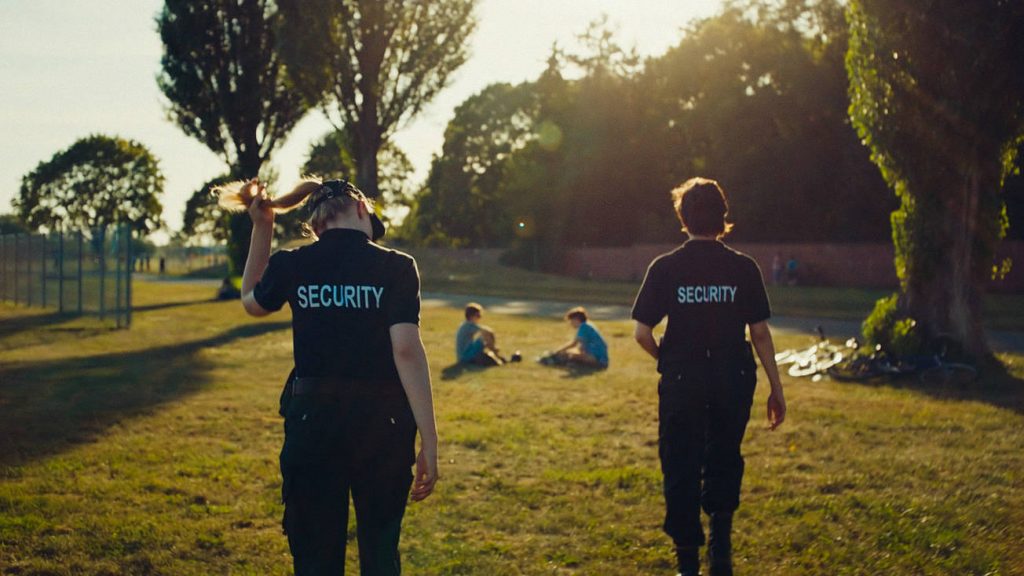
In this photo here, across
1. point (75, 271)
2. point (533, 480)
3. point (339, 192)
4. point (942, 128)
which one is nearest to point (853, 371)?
point (942, 128)

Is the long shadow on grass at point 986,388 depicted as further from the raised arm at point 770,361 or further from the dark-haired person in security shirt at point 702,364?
the dark-haired person in security shirt at point 702,364

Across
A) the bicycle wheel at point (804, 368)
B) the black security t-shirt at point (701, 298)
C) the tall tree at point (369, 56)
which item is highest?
the tall tree at point (369, 56)

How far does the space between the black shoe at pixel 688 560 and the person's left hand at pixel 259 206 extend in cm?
278

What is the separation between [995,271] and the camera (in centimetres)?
1458

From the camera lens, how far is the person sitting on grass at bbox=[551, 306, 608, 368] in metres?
15.3

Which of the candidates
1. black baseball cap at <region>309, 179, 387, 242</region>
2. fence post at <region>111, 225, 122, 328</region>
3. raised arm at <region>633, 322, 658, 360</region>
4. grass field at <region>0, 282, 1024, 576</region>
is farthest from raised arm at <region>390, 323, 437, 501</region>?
fence post at <region>111, 225, 122, 328</region>

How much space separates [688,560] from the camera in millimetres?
4805

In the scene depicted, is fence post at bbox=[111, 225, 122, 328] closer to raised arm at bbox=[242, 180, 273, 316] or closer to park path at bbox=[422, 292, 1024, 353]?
park path at bbox=[422, 292, 1024, 353]

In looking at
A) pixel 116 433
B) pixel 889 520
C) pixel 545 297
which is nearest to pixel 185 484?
pixel 116 433

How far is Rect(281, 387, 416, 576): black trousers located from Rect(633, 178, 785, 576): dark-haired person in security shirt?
187 centimetres

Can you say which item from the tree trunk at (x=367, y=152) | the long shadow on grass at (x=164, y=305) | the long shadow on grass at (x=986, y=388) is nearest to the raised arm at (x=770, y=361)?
the long shadow on grass at (x=986, y=388)

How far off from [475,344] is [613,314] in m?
13.8

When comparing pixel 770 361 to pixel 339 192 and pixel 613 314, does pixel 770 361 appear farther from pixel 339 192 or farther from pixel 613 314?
pixel 613 314

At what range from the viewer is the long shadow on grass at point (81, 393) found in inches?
355
